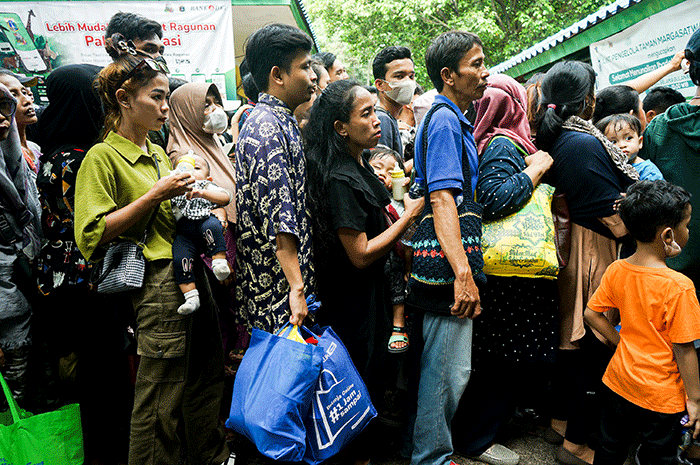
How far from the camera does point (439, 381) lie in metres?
2.32

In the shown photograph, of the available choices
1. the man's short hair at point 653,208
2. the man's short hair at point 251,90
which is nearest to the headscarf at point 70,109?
the man's short hair at point 251,90

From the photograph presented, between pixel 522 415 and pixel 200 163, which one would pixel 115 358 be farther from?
pixel 522 415

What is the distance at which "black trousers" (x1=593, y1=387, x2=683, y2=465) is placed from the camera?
2.09m

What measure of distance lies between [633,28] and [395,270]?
5.87m

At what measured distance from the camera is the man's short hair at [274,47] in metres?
2.09

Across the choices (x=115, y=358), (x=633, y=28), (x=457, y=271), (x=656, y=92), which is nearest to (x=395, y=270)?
(x=457, y=271)

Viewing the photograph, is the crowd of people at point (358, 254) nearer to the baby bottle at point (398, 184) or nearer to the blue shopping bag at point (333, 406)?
the baby bottle at point (398, 184)

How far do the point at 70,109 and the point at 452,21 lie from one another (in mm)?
15489

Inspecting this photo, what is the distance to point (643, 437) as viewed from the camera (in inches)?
84.2

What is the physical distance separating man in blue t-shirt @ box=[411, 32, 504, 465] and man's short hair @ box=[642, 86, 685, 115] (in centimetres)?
243

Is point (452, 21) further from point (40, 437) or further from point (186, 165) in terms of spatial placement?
point (40, 437)

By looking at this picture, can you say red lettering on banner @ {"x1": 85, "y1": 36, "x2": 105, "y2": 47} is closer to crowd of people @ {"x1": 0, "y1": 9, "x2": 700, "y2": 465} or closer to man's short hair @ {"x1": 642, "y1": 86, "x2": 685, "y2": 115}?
crowd of people @ {"x1": 0, "y1": 9, "x2": 700, "y2": 465}

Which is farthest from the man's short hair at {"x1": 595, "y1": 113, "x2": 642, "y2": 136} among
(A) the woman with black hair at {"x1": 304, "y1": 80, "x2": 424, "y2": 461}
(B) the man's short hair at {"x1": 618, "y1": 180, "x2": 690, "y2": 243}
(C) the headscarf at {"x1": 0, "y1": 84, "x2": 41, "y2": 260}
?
(C) the headscarf at {"x1": 0, "y1": 84, "x2": 41, "y2": 260}

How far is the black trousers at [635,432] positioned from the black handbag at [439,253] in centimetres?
87
